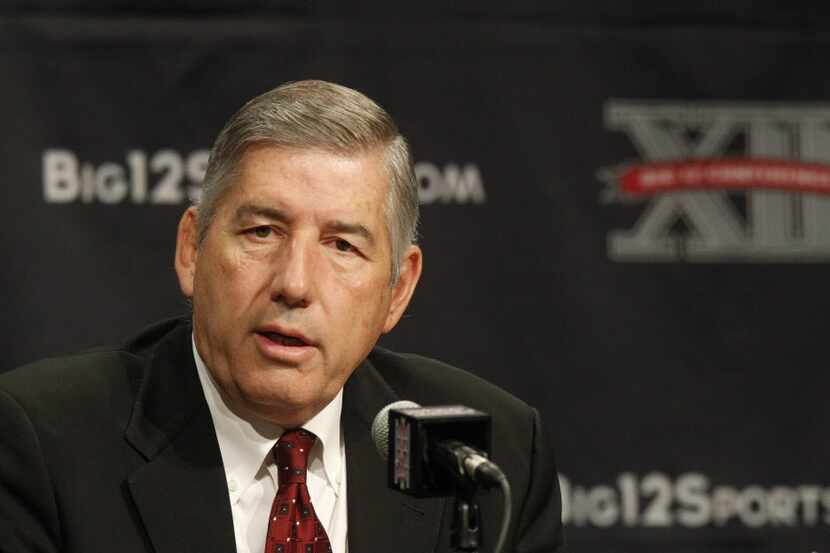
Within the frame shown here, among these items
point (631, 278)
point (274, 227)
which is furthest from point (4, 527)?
point (631, 278)

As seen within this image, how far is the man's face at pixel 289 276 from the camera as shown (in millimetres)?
2637

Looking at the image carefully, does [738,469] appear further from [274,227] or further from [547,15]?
[274,227]

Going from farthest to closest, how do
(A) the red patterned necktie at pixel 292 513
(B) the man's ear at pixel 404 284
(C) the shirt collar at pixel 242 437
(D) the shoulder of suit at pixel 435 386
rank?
(D) the shoulder of suit at pixel 435 386
(B) the man's ear at pixel 404 284
(C) the shirt collar at pixel 242 437
(A) the red patterned necktie at pixel 292 513

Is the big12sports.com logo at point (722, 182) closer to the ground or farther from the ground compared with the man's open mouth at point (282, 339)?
farther from the ground

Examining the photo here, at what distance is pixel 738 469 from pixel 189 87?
1906 millimetres

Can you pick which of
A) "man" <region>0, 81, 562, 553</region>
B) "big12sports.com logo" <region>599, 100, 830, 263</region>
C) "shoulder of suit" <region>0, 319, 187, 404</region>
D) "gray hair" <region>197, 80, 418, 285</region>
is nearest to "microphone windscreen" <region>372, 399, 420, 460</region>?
"man" <region>0, 81, 562, 553</region>

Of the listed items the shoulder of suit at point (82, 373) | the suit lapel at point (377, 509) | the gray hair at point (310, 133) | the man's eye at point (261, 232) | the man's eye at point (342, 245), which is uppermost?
the gray hair at point (310, 133)

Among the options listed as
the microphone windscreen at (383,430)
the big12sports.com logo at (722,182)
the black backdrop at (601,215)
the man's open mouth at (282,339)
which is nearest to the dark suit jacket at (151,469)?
the man's open mouth at (282,339)

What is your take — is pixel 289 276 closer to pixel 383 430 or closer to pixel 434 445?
pixel 383 430

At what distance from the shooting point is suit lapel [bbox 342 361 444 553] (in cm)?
284

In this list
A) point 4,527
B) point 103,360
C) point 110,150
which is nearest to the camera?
point 4,527

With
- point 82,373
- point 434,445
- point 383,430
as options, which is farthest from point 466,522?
point 82,373

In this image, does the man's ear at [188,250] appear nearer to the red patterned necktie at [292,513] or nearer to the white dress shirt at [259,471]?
the white dress shirt at [259,471]

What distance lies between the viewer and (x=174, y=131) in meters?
3.90
